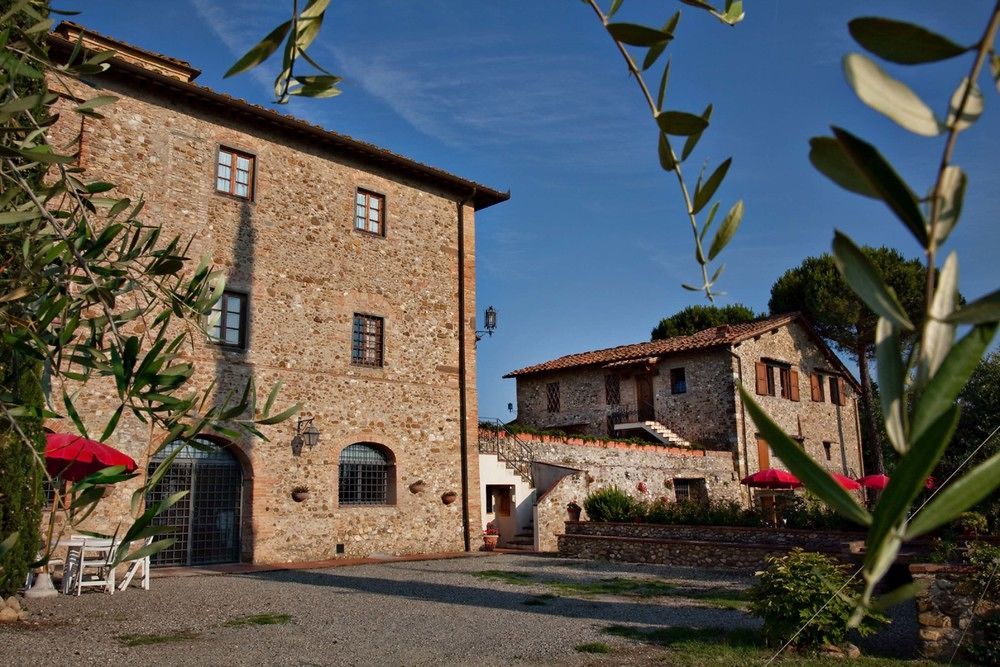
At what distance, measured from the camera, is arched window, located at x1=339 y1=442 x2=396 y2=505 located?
49.4 ft

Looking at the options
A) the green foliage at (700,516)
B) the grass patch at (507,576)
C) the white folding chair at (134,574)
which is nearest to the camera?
the white folding chair at (134,574)

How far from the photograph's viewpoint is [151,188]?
1322cm

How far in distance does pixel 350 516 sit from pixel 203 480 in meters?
2.84

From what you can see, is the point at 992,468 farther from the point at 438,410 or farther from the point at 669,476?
the point at 669,476

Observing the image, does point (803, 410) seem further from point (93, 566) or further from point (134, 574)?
point (93, 566)

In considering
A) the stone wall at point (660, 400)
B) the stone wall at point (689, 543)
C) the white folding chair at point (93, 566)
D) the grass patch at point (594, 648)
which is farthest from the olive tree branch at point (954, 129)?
the stone wall at point (660, 400)

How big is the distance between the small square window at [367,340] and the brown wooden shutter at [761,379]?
13553 millimetres

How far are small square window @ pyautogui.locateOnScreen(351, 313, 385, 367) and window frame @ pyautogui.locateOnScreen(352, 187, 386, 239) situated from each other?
1.81m

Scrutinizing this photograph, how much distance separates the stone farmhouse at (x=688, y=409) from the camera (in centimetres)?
2053

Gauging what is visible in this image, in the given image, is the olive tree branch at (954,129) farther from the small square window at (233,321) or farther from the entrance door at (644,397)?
the entrance door at (644,397)

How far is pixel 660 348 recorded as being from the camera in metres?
26.0

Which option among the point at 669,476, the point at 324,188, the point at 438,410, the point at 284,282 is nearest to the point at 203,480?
the point at 284,282

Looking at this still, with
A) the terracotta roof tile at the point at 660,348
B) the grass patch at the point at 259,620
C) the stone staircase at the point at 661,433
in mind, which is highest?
the terracotta roof tile at the point at 660,348

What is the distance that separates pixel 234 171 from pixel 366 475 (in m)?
6.40
